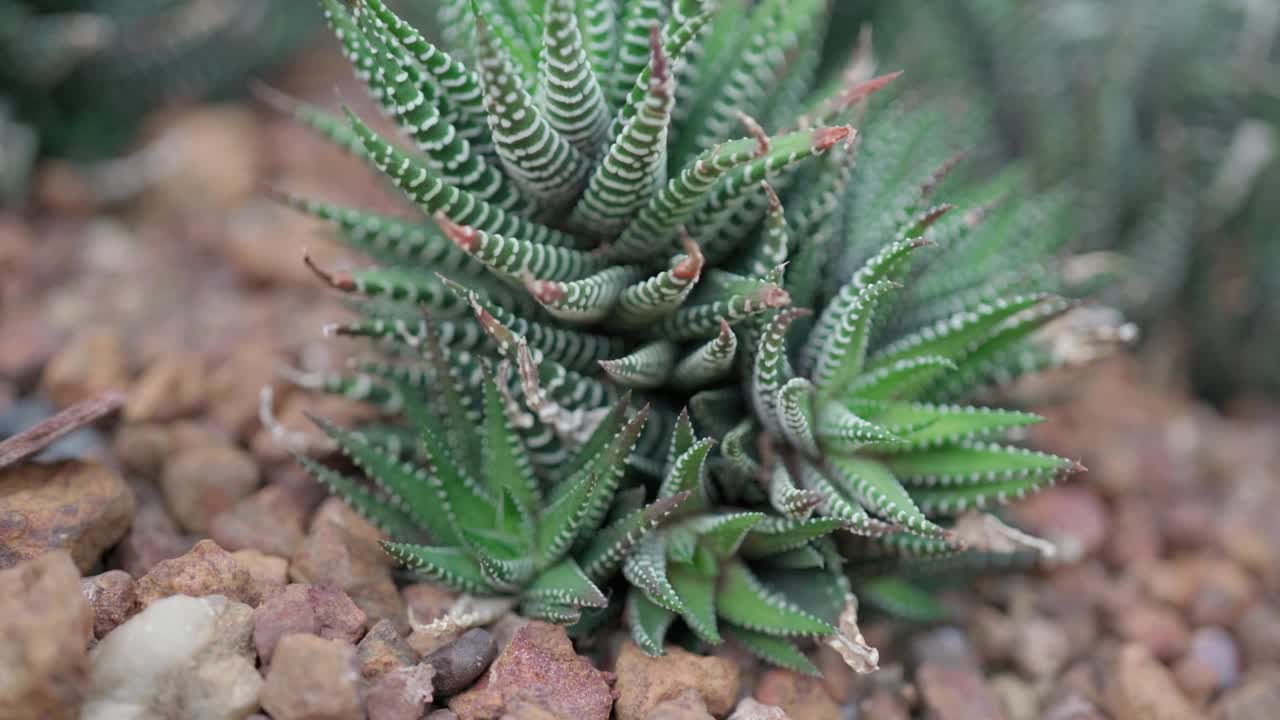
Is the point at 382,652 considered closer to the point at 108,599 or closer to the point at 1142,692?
the point at 108,599

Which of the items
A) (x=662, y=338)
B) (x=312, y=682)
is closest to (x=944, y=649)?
(x=662, y=338)

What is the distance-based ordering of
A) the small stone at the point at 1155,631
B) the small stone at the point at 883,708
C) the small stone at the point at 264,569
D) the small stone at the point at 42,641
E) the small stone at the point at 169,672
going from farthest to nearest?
the small stone at the point at 1155,631 < the small stone at the point at 883,708 < the small stone at the point at 264,569 < the small stone at the point at 169,672 < the small stone at the point at 42,641

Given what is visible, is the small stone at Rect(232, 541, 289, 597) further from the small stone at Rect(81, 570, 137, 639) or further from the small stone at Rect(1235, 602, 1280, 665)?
the small stone at Rect(1235, 602, 1280, 665)

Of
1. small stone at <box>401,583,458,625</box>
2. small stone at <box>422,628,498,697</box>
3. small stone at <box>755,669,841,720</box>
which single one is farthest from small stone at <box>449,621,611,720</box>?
small stone at <box>755,669,841,720</box>

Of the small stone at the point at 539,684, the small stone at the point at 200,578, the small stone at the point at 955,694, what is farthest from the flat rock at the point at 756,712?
the small stone at the point at 200,578

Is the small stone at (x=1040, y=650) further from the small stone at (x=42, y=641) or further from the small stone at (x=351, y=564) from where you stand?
the small stone at (x=42, y=641)

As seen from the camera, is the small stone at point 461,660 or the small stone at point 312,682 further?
the small stone at point 461,660
